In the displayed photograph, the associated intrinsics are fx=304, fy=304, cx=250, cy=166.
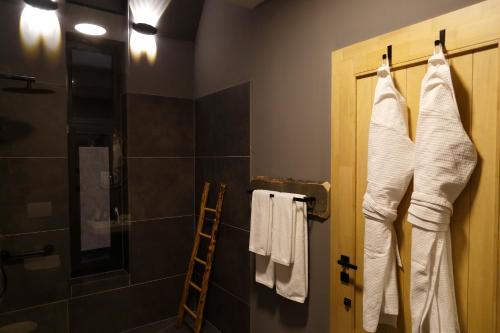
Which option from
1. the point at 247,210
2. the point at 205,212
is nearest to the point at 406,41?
the point at 247,210

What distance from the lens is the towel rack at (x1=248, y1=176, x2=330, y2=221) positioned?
1556 millimetres

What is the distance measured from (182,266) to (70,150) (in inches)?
53.5

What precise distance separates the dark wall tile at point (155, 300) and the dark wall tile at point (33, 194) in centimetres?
88

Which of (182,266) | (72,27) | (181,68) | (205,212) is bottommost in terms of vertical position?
(182,266)

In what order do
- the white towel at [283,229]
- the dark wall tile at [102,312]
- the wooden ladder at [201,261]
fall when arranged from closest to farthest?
the white towel at [283,229] < the dark wall tile at [102,312] < the wooden ladder at [201,261]

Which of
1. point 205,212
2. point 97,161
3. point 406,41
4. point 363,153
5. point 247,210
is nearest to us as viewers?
point 406,41

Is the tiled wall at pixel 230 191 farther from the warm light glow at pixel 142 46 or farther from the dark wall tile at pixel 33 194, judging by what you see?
the dark wall tile at pixel 33 194

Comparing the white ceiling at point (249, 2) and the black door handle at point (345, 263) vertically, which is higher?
the white ceiling at point (249, 2)

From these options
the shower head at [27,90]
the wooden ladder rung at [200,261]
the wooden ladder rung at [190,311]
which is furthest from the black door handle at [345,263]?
the shower head at [27,90]

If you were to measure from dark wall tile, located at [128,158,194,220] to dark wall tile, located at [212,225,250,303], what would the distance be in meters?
0.54

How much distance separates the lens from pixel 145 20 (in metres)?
2.52

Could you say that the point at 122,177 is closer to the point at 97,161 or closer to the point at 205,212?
the point at 97,161

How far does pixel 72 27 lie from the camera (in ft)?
7.47

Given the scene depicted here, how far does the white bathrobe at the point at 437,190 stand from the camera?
100cm
